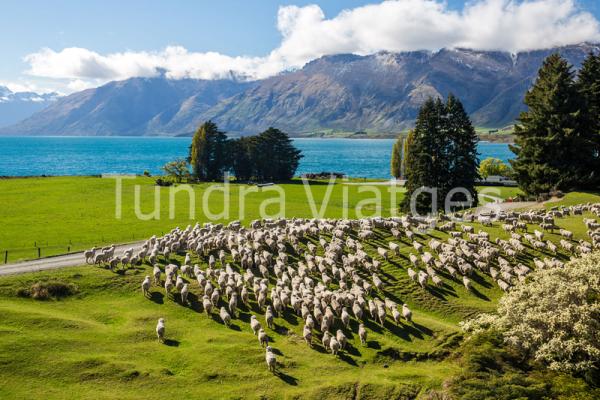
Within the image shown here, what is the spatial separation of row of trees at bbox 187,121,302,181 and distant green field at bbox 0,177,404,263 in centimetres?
1355

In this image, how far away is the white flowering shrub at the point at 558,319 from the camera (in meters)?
25.7

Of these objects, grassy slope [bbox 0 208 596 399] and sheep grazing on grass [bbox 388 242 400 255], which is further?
sheep grazing on grass [bbox 388 242 400 255]

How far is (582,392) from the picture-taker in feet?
78.7

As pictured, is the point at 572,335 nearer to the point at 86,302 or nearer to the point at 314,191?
the point at 86,302

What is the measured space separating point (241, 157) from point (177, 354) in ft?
346

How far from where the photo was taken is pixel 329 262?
132 ft

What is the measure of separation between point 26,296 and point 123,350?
11570mm

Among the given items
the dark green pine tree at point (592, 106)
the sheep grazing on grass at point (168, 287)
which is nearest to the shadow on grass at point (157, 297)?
the sheep grazing on grass at point (168, 287)

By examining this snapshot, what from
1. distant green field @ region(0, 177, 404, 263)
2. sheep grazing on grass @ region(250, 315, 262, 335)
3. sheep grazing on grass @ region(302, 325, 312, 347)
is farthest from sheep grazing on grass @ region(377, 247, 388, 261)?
distant green field @ region(0, 177, 404, 263)

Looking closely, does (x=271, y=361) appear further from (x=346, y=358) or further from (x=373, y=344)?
(x=373, y=344)

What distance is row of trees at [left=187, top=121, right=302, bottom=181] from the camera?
128 m

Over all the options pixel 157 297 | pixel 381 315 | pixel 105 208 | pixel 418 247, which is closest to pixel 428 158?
pixel 418 247

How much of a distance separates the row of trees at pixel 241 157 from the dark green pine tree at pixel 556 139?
71764 mm

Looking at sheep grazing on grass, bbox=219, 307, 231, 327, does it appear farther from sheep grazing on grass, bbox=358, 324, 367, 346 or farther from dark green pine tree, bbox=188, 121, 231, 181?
dark green pine tree, bbox=188, 121, 231, 181
